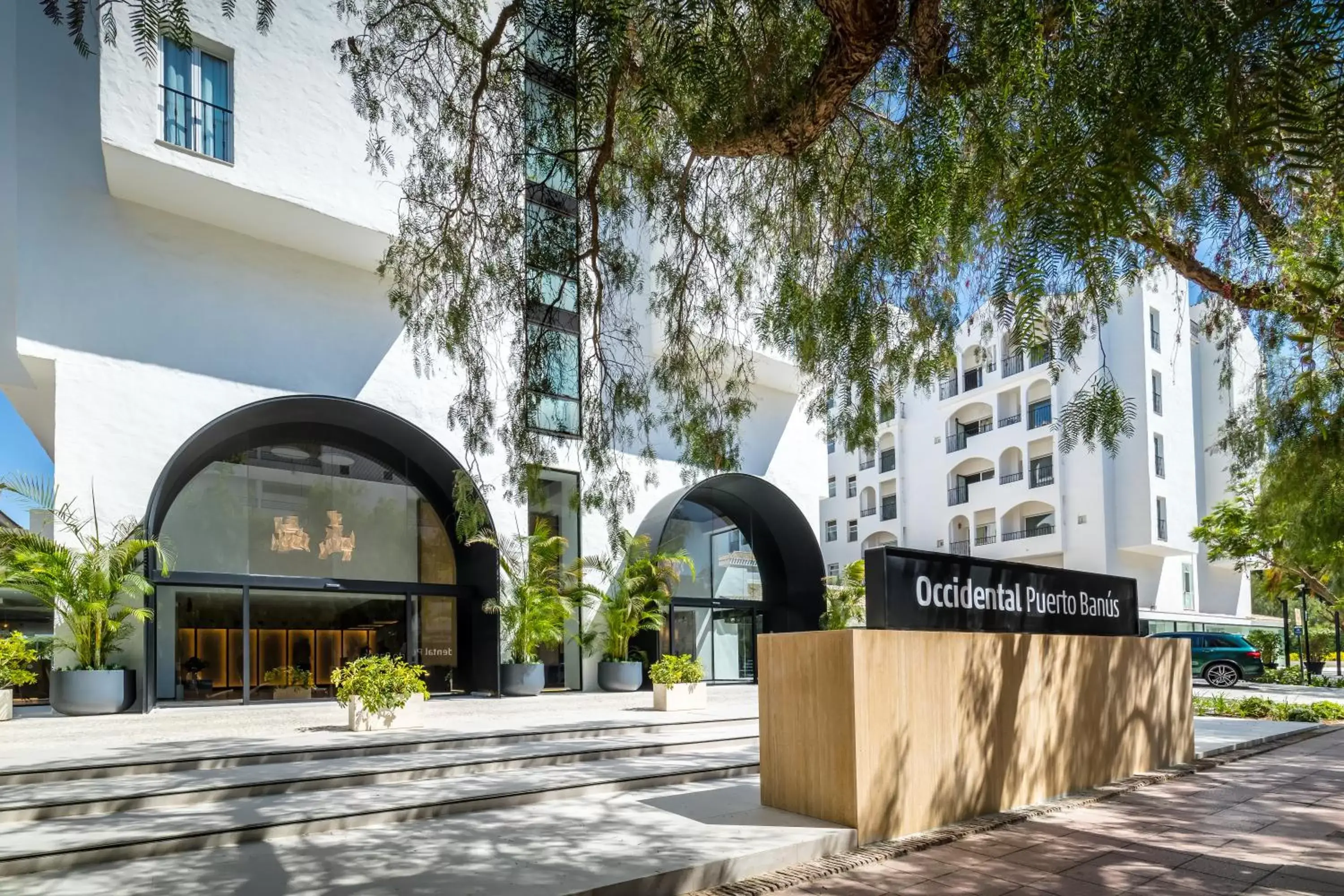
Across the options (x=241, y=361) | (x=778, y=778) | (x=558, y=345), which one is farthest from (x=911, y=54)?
(x=241, y=361)

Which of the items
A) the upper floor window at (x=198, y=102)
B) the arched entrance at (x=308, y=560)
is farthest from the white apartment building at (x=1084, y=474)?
the upper floor window at (x=198, y=102)

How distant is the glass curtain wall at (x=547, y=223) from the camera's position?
6527 millimetres

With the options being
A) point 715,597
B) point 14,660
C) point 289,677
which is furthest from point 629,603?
point 14,660

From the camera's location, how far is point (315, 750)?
9.51 metres

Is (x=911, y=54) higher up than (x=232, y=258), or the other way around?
(x=232, y=258)

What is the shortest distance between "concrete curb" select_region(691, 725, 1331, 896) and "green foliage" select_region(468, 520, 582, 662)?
1003 centimetres

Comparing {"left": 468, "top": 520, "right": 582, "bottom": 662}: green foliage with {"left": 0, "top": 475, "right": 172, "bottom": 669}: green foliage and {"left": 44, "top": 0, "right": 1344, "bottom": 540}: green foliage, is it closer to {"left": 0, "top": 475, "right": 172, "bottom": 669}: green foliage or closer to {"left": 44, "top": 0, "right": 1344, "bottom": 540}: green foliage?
{"left": 0, "top": 475, "right": 172, "bottom": 669}: green foliage

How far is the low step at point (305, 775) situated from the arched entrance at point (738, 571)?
8.75m

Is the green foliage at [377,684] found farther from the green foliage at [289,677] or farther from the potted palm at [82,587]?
the green foliage at [289,677]

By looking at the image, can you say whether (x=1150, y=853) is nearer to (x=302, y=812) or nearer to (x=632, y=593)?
(x=302, y=812)

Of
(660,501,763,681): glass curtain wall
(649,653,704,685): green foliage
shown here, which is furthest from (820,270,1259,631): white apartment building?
(649,653,704,685): green foliage

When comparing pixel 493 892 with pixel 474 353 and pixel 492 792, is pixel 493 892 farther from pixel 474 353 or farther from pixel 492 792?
pixel 474 353

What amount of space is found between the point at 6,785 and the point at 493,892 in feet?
18.4

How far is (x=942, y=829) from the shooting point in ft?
21.1
